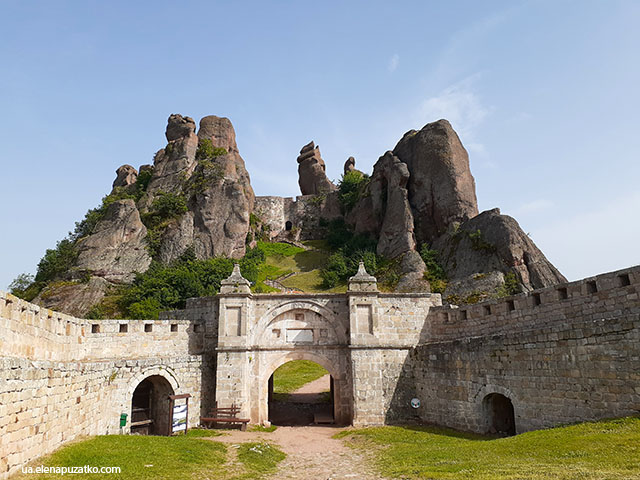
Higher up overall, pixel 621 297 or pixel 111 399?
pixel 621 297

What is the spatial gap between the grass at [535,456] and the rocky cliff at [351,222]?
19577 mm

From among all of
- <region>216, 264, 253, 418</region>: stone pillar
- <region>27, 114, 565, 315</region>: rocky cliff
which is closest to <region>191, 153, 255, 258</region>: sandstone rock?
<region>27, 114, 565, 315</region>: rocky cliff

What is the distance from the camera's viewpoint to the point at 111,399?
15062mm

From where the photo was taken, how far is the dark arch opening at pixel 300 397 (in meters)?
20.6

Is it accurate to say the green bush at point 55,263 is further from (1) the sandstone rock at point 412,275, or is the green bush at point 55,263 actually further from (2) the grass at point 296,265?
(1) the sandstone rock at point 412,275

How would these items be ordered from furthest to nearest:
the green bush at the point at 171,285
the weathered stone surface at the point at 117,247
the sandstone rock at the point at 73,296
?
the weathered stone surface at the point at 117,247
the sandstone rock at the point at 73,296
the green bush at the point at 171,285

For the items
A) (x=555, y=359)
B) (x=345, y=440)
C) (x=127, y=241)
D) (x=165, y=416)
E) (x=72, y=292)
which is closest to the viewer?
(x=555, y=359)

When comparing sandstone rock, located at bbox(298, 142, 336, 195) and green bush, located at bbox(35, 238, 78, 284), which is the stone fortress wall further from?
sandstone rock, located at bbox(298, 142, 336, 195)

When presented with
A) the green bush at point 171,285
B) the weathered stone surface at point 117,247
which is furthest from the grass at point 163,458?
the weathered stone surface at point 117,247

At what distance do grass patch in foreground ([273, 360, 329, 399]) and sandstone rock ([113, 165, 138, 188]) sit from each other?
1453 inches

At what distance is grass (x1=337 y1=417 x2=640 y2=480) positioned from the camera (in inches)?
316

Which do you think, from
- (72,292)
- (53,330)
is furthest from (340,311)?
(72,292)

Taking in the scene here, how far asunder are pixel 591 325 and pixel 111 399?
14.9 meters

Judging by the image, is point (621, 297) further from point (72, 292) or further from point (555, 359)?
point (72, 292)
